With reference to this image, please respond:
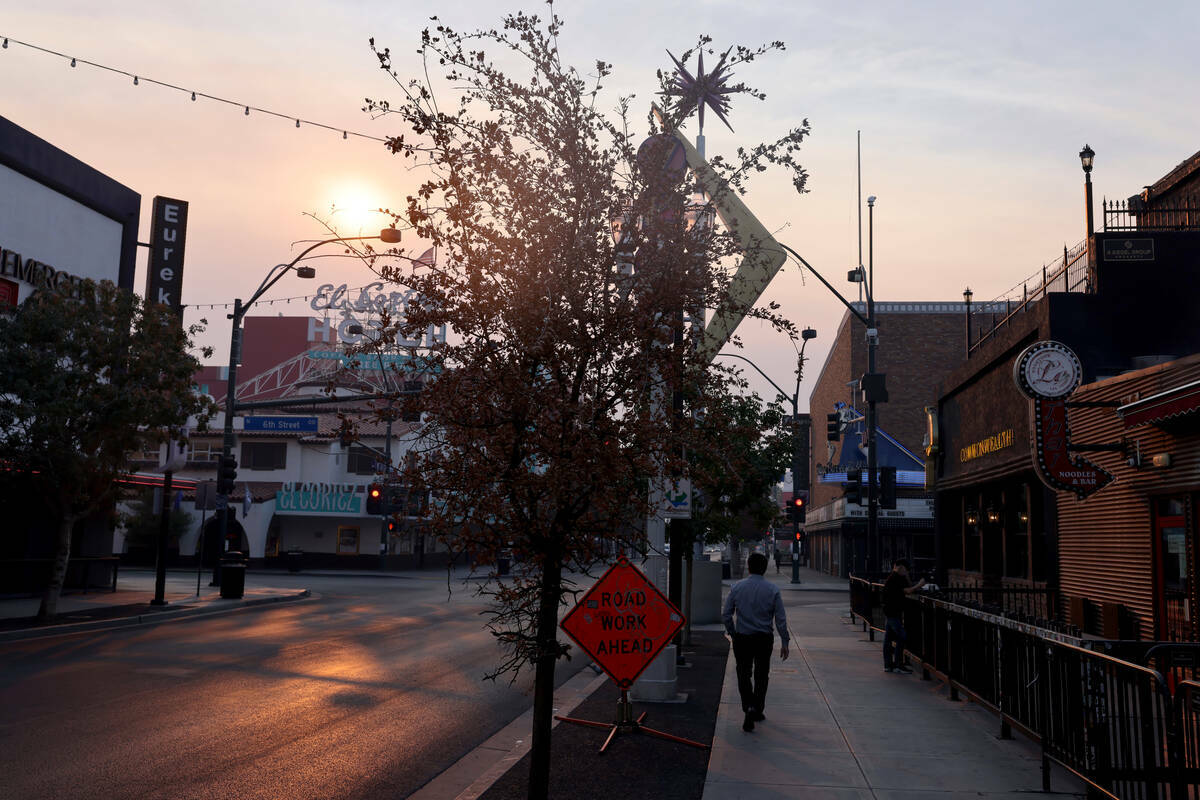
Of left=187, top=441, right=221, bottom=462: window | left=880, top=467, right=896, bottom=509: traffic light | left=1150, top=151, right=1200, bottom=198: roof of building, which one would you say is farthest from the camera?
left=187, top=441, right=221, bottom=462: window

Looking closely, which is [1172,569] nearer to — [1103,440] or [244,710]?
[1103,440]

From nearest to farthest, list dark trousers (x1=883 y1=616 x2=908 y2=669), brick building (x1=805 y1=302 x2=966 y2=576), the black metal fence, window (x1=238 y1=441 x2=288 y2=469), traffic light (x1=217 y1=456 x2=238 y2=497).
A: the black metal fence < dark trousers (x1=883 y1=616 x2=908 y2=669) < traffic light (x1=217 y1=456 x2=238 y2=497) < brick building (x1=805 y1=302 x2=966 y2=576) < window (x1=238 y1=441 x2=288 y2=469)

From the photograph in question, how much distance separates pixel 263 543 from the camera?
49906mm

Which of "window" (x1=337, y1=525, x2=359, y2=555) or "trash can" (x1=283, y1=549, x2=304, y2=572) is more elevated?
"window" (x1=337, y1=525, x2=359, y2=555)

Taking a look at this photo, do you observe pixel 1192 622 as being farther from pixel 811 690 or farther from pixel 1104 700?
pixel 1104 700

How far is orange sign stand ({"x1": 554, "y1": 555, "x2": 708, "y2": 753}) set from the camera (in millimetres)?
8094

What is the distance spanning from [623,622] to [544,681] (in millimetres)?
1650

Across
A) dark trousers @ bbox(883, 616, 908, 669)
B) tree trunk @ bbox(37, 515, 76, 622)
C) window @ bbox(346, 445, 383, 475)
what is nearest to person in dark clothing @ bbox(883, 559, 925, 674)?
dark trousers @ bbox(883, 616, 908, 669)

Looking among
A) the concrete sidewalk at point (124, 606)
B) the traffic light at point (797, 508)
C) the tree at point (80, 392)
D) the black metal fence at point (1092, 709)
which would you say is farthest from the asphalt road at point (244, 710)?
the traffic light at point (797, 508)

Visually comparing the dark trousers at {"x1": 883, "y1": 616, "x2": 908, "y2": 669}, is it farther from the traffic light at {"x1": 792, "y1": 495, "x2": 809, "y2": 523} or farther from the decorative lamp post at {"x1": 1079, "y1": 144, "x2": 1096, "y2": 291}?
the traffic light at {"x1": 792, "y1": 495, "x2": 809, "y2": 523}

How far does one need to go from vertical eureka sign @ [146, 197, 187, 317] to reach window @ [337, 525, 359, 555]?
81.3ft

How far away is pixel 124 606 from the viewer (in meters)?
23.3

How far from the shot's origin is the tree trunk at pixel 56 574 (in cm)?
1986

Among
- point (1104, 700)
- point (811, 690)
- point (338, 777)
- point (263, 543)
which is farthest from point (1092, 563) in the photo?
point (263, 543)
